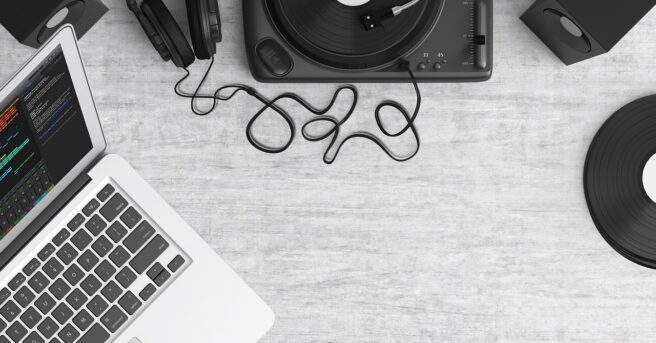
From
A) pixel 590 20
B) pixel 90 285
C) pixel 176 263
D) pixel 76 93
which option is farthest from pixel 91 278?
pixel 590 20

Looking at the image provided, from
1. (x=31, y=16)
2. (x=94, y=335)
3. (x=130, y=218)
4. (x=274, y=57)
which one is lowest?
(x=94, y=335)

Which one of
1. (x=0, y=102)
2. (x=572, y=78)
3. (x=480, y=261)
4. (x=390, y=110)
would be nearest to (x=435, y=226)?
(x=480, y=261)

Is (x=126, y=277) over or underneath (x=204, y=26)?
underneath

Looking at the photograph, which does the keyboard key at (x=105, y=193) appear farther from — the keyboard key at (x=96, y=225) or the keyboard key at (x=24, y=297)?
the keyboard key at (x=24, y=297)

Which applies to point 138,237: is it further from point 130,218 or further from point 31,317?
point 31,317

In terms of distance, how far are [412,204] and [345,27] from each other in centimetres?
28

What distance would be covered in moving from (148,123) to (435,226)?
0.46 meters

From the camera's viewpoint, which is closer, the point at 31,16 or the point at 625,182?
the point at 31,16

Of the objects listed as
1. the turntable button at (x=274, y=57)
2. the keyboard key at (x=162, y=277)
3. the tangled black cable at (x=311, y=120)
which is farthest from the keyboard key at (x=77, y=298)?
the turntable button at (x=274, y=57)

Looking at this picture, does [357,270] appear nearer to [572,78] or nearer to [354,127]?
[354,127]

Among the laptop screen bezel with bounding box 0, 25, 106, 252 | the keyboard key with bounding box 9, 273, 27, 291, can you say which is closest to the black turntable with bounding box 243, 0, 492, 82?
the laptop screen bezel with bounding box 0, 25, 106, 252

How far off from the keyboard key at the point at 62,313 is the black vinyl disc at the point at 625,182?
2.54ft

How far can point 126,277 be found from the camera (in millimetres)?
887

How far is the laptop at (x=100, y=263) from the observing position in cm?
86
